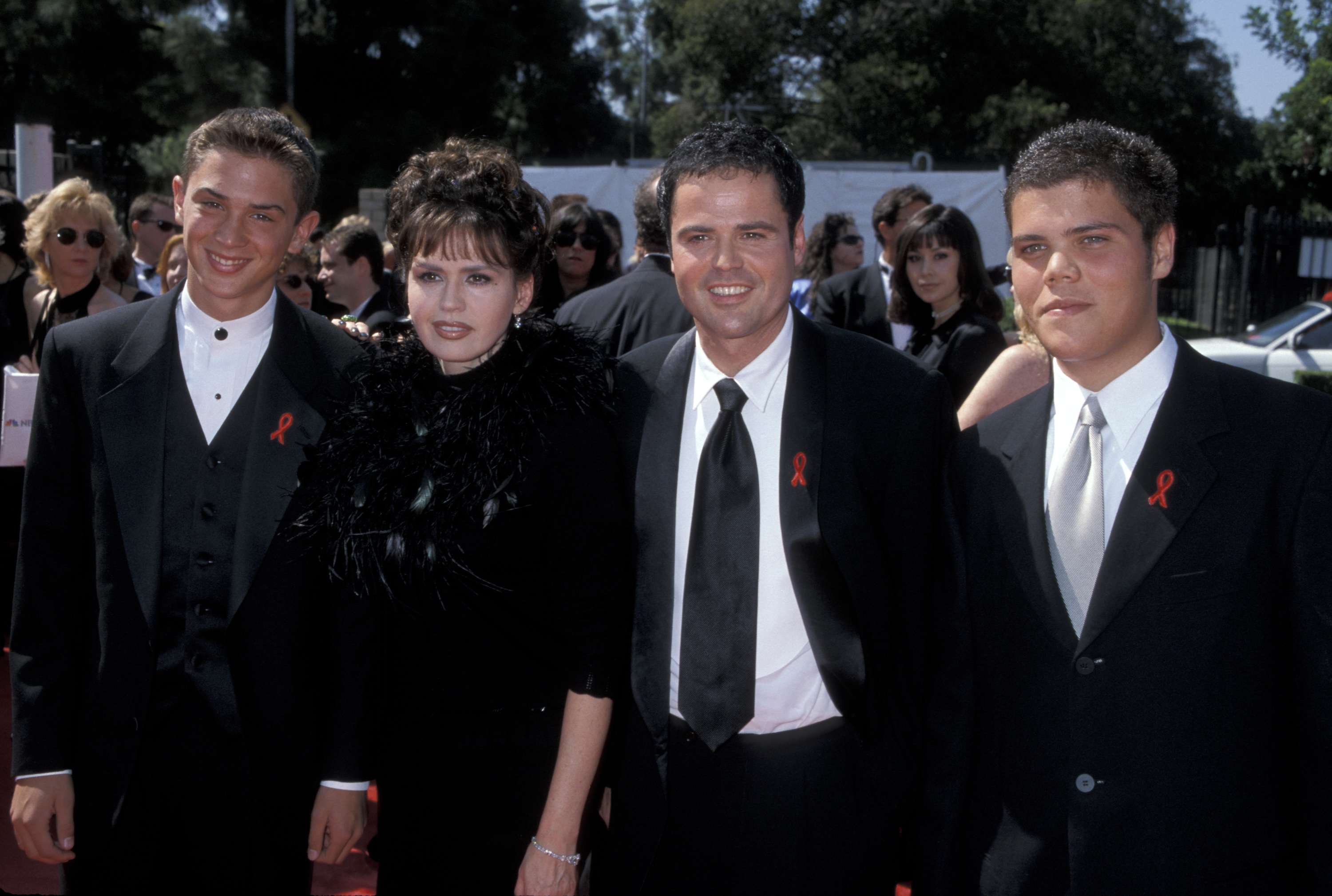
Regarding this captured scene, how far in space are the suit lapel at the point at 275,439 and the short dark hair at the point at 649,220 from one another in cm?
242

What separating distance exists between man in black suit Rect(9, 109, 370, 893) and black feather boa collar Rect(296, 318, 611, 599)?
0.36 feet

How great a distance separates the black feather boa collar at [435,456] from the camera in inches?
82.8

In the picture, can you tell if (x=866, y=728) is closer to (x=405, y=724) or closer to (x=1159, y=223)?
(x=405, y=724)

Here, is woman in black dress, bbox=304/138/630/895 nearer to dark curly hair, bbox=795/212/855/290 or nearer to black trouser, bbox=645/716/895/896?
black trouser, bbox=645/716/895/896

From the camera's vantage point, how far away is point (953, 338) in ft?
13.9

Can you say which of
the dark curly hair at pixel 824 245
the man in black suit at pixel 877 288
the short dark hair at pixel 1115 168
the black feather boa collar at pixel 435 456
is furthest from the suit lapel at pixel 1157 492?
the dark curly hair at pixel 824 245

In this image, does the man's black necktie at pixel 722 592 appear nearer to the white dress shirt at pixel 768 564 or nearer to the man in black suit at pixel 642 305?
the white dress shirt at pixel 768 564

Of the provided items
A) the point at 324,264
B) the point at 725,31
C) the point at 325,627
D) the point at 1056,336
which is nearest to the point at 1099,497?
the point at 1056,336

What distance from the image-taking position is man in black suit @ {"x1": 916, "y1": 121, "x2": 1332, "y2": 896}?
1.80 m

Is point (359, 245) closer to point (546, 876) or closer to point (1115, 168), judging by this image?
point (546, 876)

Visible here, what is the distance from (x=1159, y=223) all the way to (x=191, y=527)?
2.07 m

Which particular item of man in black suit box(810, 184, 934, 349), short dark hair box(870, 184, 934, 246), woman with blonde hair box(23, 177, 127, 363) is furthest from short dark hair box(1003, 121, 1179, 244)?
woman with blonde hair box(23, 177, 127, 363)

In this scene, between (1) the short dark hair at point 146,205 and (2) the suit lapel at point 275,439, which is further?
(1) the short dark hair at point 146,205

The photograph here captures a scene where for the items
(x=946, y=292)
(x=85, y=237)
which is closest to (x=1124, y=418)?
(x=946, y=292)
